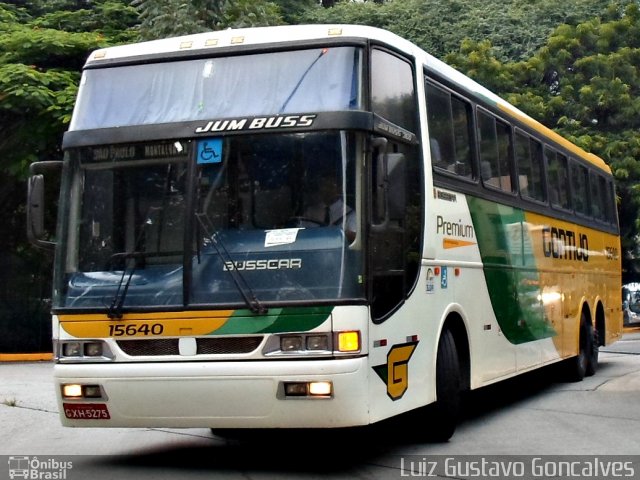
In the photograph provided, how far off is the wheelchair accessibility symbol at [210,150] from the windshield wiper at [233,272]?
0.42 metres

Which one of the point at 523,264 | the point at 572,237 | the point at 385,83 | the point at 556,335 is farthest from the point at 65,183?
the point at 572,237

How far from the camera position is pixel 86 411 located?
7.99 meters

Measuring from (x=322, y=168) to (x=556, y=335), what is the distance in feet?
22.2

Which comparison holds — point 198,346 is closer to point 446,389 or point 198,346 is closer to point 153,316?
point 153,316

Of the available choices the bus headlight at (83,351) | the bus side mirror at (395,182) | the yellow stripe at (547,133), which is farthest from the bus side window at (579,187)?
the bus headlight at (83,351)

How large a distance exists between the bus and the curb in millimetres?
13023

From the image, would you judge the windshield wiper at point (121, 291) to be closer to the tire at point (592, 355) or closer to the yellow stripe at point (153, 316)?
the yellow stripe at point (153, 316)

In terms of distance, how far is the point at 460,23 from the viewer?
31234 millimetres

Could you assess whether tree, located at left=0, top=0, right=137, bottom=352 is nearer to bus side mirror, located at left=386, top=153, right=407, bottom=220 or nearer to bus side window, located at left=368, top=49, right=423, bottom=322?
bus side window, located at left=368, top=49, right=423, bottom=322

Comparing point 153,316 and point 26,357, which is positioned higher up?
point 153,316

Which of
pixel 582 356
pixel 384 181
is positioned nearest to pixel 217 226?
pixel 384 181

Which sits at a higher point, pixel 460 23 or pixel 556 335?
pixel 460 23

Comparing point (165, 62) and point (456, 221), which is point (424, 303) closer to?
point (456, 221)

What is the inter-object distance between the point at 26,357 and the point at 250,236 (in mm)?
14319
